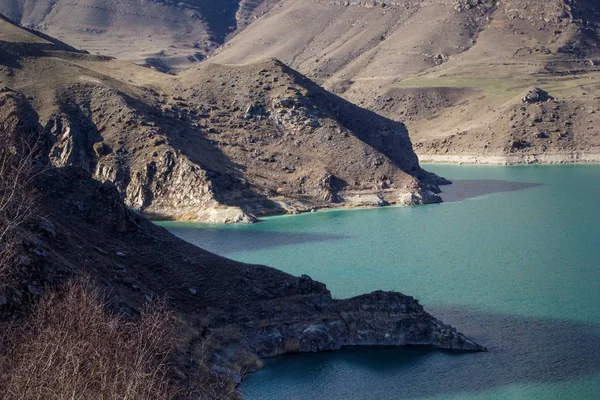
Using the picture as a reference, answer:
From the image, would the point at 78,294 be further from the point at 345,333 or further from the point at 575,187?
the point at 575,187

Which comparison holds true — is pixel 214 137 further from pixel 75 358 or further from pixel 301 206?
pixel 75 358

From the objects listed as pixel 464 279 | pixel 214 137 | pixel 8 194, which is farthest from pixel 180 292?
pixel 214 137

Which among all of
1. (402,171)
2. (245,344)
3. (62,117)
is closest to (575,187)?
(402,171)

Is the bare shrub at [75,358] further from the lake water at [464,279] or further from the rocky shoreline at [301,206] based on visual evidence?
the rocky shoreline at [301,206]

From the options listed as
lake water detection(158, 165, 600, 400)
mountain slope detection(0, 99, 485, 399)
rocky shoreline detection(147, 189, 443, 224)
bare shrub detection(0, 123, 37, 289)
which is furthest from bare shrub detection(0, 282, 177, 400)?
rocky shoreline detection(147, 189, 443, 224)

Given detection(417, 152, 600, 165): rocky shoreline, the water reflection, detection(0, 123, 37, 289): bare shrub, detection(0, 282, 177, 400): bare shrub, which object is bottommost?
the water reflection

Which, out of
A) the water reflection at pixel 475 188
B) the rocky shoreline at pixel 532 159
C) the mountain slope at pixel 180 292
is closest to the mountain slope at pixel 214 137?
the water reflection at pixel 475 188

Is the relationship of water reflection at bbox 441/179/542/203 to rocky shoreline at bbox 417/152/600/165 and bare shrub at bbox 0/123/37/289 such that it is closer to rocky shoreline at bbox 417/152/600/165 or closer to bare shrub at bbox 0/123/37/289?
rocky shoreline at bbox 417/152/600/165
